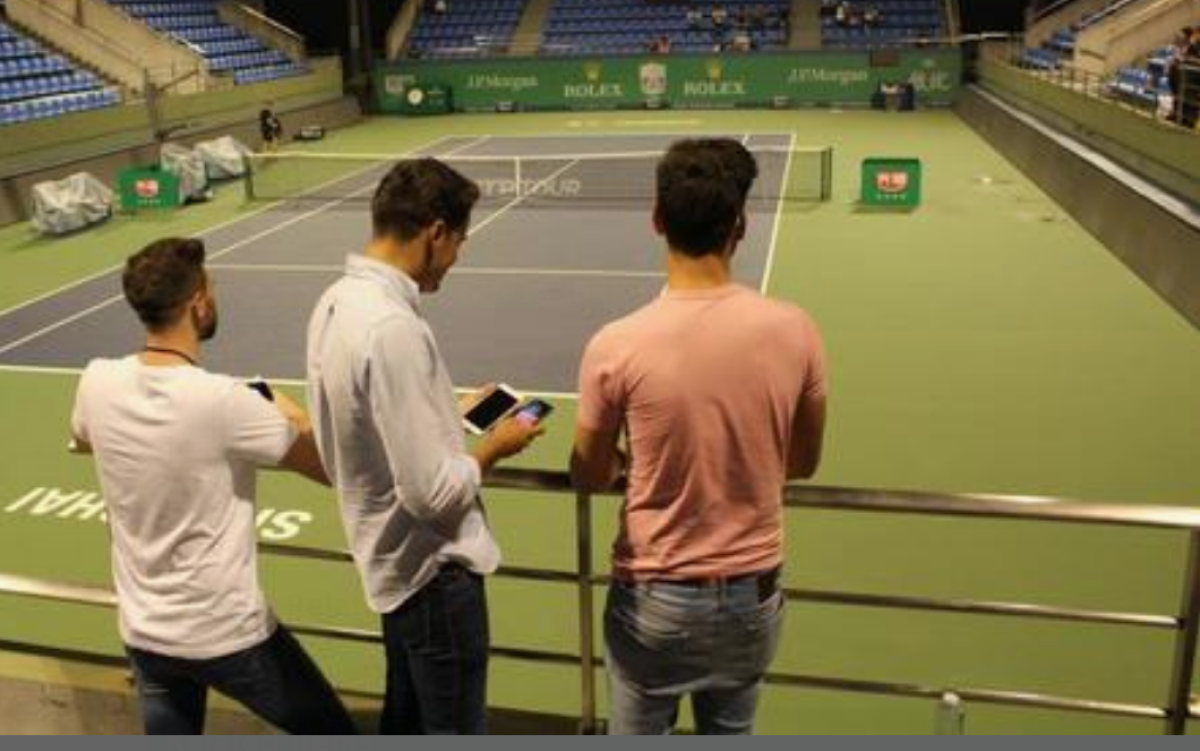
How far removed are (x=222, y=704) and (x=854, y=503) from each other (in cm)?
232

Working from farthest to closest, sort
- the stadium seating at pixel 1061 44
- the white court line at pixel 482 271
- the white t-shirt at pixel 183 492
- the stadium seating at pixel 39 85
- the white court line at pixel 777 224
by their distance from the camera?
the stadium seating at pixel 1061 44, the stadium seating at pixel 39 85, the white court line at pixel 482 271, the white court line at pixel 777 224, the white t-shirt at pixel 183 492

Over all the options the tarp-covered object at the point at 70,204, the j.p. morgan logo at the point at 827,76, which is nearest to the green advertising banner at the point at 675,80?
the j.p. morgan logo at the point at 827,76

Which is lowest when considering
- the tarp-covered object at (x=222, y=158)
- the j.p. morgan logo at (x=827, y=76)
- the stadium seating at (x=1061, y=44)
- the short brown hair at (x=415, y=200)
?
the tarp-covered object at (x=222, y=158)

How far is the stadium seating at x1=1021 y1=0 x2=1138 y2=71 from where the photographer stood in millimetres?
27281

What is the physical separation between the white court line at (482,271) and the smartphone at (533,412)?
10.3 metres

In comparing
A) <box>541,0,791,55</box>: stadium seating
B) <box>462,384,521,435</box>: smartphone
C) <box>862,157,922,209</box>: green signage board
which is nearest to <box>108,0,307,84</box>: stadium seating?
<box>541,0,791,55</box>: stadium seating

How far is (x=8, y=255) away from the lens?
1594 centimetres

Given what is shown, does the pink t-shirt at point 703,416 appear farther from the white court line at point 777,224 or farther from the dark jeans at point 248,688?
the white court line at point 777,224

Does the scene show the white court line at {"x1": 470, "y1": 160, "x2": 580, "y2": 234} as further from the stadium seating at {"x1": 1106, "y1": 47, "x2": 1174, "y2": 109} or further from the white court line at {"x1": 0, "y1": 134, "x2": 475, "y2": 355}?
the stadium seating at {"x1": 1106, "y1": 47, "x2": 1174, "y2": 109}

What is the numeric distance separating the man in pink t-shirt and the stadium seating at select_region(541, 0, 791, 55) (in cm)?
3330

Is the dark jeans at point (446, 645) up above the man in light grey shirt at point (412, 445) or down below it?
below

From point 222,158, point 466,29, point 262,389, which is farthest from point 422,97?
point 262,389

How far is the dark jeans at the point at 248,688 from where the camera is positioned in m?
3.17

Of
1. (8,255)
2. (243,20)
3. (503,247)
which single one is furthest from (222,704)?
(243,20)
